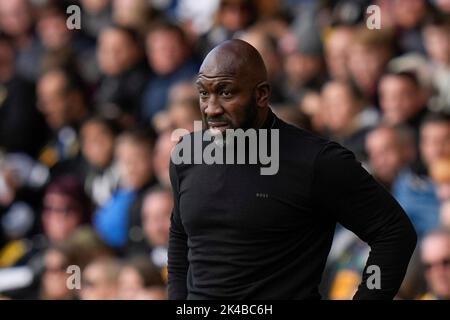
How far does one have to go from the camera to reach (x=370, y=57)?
23.6 ft

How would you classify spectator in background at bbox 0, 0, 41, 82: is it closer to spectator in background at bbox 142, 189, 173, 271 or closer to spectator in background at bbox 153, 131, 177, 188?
spectator in background at bbox 153, 131, 177, 188

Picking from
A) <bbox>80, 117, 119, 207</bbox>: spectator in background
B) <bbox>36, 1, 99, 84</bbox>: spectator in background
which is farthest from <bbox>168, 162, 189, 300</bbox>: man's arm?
<bbox>36, 1, 99, 84</bbox>: spectator in background

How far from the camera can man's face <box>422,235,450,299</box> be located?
18.5 ft

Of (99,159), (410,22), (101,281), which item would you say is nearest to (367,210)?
(101,281)

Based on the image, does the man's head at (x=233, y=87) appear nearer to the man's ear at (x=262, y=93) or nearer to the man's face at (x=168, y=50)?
the man's ear at (x=262, y=93)

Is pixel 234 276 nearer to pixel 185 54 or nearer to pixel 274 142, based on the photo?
pixel 274 142

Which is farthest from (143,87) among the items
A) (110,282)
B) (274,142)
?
(274,142)

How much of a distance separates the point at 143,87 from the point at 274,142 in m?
5.05

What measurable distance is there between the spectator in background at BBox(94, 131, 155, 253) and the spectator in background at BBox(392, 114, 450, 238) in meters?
1.81

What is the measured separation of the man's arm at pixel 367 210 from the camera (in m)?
3.54

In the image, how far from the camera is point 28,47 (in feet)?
31.6

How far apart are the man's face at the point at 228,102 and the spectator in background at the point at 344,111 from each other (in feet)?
11.1

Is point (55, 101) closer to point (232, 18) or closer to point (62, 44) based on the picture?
point (62, 44)

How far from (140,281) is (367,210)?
290cm
